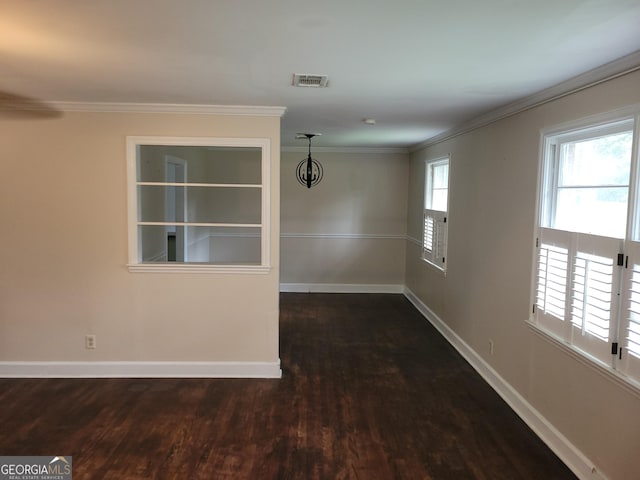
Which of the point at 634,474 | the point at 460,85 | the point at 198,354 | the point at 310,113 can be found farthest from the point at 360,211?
the point at 634,474

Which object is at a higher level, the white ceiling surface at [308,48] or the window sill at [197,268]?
the white ceiling surface at [308,48]

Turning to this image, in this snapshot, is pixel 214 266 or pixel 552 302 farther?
pixel 214 266

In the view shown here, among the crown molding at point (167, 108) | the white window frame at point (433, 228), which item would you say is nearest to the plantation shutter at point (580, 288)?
the white window frame at point (433, 228)

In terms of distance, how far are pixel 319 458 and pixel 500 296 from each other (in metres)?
1.91

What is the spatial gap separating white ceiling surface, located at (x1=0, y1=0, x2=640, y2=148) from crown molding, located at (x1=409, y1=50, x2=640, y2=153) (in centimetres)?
5

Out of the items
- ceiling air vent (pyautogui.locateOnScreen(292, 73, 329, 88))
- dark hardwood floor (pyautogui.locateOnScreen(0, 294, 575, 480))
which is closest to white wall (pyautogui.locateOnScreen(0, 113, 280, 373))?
dark hardwood floor (pyautogui.locateOnScreen(0, 294, 575, 480))

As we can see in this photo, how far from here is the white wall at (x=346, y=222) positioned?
7.09 metres

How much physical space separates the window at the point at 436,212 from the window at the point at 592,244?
2.16m

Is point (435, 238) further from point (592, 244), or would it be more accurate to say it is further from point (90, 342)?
point (90, 342)

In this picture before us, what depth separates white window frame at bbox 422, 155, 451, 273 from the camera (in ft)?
17.0

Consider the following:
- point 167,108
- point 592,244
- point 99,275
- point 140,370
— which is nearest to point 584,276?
point 592,244

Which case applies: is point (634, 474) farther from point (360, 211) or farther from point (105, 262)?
point (360, 211)

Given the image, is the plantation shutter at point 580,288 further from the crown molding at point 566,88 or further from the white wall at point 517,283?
the crown molding at point 566,88

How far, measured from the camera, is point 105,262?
378cm
